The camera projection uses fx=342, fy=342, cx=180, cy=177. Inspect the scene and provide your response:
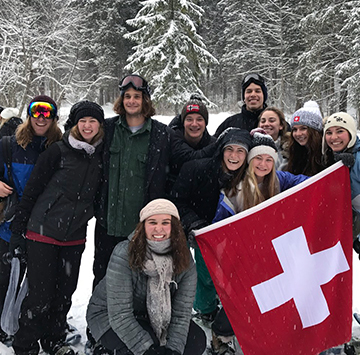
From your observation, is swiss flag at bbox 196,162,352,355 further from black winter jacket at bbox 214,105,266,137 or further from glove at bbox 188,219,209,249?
black winter jacket at bbox 214,105,266,137

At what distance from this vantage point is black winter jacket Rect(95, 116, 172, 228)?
126 inches

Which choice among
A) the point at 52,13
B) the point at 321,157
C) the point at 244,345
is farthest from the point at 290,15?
the point at 244,345

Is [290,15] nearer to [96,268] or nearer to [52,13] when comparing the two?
[52,13]

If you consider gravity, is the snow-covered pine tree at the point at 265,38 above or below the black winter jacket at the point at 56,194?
above

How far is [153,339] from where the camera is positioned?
273cm

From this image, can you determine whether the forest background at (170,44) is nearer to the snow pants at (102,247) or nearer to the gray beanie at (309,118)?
the snow pants at (102,247)

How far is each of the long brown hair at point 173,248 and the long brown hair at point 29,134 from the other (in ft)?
3.87

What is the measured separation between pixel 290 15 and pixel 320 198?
79.1ft

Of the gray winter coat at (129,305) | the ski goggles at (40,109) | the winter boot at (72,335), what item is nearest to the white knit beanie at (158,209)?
the gray winter coat at (129,305)

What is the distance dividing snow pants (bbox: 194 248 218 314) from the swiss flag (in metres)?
0.89

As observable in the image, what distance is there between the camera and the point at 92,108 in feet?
10.0

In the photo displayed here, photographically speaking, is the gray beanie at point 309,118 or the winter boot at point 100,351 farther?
the gray beanie at point 309,118

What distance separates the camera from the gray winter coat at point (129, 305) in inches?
106

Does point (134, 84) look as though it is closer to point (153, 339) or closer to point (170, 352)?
point (153, 339)
